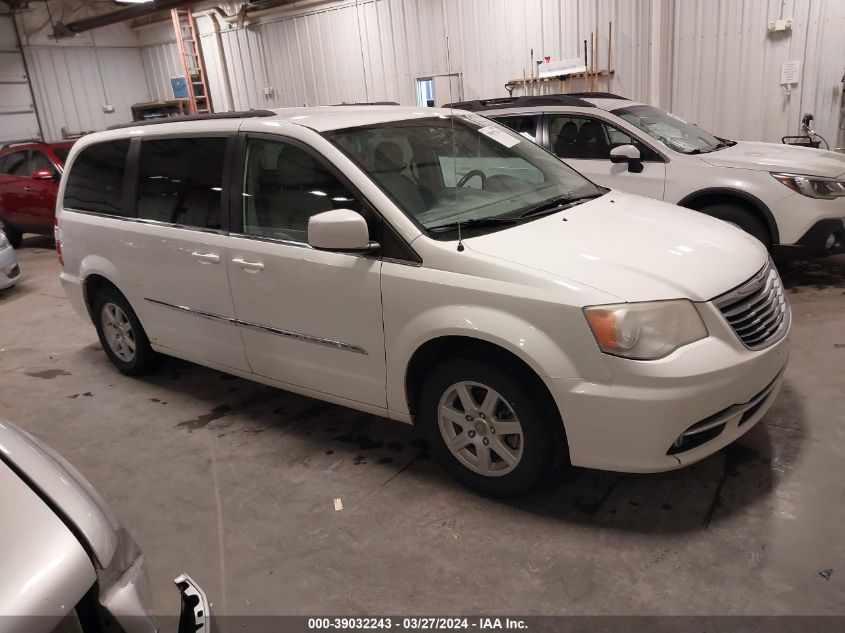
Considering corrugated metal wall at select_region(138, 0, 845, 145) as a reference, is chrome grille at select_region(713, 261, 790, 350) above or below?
below

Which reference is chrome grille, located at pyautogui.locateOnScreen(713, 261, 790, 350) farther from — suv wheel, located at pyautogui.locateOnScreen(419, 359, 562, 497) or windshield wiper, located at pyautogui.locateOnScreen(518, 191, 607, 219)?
windshield wiper, located at pyautogui.locateOnScreen(518, 191, 607, 219)

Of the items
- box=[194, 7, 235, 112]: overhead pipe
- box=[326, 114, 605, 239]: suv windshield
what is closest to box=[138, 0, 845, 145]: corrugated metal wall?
box=[194, 7, 235, 112]: overhead pipe

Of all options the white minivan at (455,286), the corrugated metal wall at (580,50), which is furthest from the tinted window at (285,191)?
the corrugated metal wall at (580,50)

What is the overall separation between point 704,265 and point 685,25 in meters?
6.71

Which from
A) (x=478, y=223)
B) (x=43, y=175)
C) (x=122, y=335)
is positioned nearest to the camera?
(x=478, y=223)

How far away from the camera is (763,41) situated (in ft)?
24.4

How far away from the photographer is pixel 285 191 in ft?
9.82

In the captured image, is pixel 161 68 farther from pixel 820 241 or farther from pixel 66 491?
pixel 66 491

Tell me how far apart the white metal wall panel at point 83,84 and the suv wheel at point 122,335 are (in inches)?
453

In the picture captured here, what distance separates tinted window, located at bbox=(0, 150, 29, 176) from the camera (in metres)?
8.91

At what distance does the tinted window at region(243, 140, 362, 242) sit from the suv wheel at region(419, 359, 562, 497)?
844 mm

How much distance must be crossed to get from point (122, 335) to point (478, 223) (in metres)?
2.72

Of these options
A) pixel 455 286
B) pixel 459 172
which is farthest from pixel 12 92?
pixel 455 286

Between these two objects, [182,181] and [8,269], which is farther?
[8,269]
